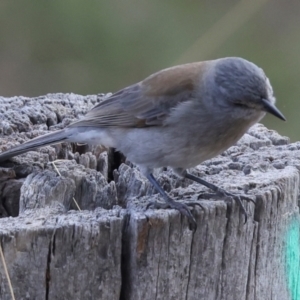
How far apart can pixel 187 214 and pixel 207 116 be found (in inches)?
39.6

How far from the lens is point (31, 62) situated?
8664 millimetres

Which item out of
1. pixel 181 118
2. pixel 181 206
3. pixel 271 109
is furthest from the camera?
pixel 181 118

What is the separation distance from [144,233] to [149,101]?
1.50 metres

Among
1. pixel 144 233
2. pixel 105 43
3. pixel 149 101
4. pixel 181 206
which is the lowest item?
pixel 144 233

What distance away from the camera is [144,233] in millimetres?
3682

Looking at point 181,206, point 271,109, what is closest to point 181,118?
point 271,109

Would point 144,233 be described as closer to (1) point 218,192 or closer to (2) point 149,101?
(1) point 218,192

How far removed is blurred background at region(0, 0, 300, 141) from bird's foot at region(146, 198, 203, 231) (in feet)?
15.1

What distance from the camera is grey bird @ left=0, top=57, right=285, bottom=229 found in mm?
4438

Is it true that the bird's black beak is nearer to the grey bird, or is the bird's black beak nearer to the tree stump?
the grey bird

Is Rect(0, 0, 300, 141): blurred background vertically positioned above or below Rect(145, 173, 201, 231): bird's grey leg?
above

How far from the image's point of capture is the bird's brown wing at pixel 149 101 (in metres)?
4.81

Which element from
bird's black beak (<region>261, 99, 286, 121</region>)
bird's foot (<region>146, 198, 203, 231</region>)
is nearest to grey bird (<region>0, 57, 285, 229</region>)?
bird's black beak (<region>261, 99, 286, 121</region>)

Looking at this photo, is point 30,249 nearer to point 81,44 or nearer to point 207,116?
point 207,116
